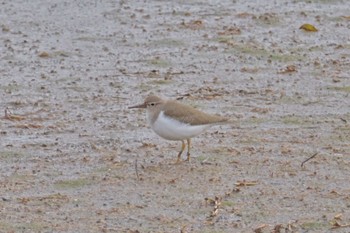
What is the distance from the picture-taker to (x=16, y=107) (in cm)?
1095

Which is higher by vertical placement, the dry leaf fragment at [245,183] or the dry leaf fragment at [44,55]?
the dry leaf fragment at [245,183]

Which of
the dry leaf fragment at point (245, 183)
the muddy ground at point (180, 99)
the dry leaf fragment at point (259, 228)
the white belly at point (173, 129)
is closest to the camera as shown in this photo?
the dry leaf fragment at point (259, 228)

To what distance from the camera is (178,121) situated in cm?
946

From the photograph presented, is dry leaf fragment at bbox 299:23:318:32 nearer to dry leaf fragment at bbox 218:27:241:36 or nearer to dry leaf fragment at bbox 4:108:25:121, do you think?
dry leaf fragment at bbox 218:27:241:36

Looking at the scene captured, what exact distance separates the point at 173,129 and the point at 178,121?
0.09 metres

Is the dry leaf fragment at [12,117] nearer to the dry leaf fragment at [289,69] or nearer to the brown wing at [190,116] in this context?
the brown wing at [190,116]

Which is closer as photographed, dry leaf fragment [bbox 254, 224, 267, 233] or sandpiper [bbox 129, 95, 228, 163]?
dry leaf fragment [bbox 254, 224, 267, 233]

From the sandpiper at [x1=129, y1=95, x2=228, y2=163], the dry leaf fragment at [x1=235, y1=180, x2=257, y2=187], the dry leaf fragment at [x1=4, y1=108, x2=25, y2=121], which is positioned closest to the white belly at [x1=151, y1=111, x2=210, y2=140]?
the sandpiper at [x1=129, y1=95, x2=228, y2=163]

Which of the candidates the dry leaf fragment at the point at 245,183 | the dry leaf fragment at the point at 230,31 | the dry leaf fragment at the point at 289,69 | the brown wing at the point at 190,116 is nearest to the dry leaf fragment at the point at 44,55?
the dry leaf fragment at the point at 230,31

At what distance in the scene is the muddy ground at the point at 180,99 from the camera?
326 inches

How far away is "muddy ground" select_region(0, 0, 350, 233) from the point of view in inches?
326

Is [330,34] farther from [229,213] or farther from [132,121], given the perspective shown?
[229,213]

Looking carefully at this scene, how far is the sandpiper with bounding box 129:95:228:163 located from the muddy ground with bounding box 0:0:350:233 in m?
0.23

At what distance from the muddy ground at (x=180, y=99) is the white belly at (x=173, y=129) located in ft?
0.73
